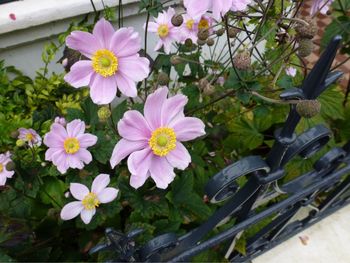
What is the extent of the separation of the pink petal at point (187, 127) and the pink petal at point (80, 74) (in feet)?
0.60

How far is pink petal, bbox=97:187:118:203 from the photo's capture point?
0.86m

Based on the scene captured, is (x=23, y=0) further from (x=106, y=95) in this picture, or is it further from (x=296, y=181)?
(x=296, y=181)

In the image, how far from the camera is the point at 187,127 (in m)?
0.64

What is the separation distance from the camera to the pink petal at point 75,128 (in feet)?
2.86

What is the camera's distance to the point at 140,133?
2.04ft

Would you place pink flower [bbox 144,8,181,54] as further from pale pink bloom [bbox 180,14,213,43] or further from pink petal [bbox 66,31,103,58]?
pink petal [bbox 66,31,103,58]

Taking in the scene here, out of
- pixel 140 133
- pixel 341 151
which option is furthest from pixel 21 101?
pixel 341 151

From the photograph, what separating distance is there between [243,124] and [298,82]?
0.27 meters

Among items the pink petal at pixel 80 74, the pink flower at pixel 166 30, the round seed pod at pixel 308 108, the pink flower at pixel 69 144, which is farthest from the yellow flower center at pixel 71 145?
the round seed pod at pixel 308 108

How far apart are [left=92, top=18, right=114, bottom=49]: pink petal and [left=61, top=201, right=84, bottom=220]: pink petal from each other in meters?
0.42

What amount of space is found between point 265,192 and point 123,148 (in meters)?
0.43

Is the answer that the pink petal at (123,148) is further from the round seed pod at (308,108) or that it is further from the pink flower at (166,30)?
the pink flower at (166,30)

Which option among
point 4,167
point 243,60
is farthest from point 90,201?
point 243,60

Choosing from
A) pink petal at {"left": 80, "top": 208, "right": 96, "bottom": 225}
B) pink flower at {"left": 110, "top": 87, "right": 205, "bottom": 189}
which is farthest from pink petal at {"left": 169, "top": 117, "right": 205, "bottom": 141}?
pink petal at {"left": 80, "top": 208, "right": 96, "bottom": 225}
